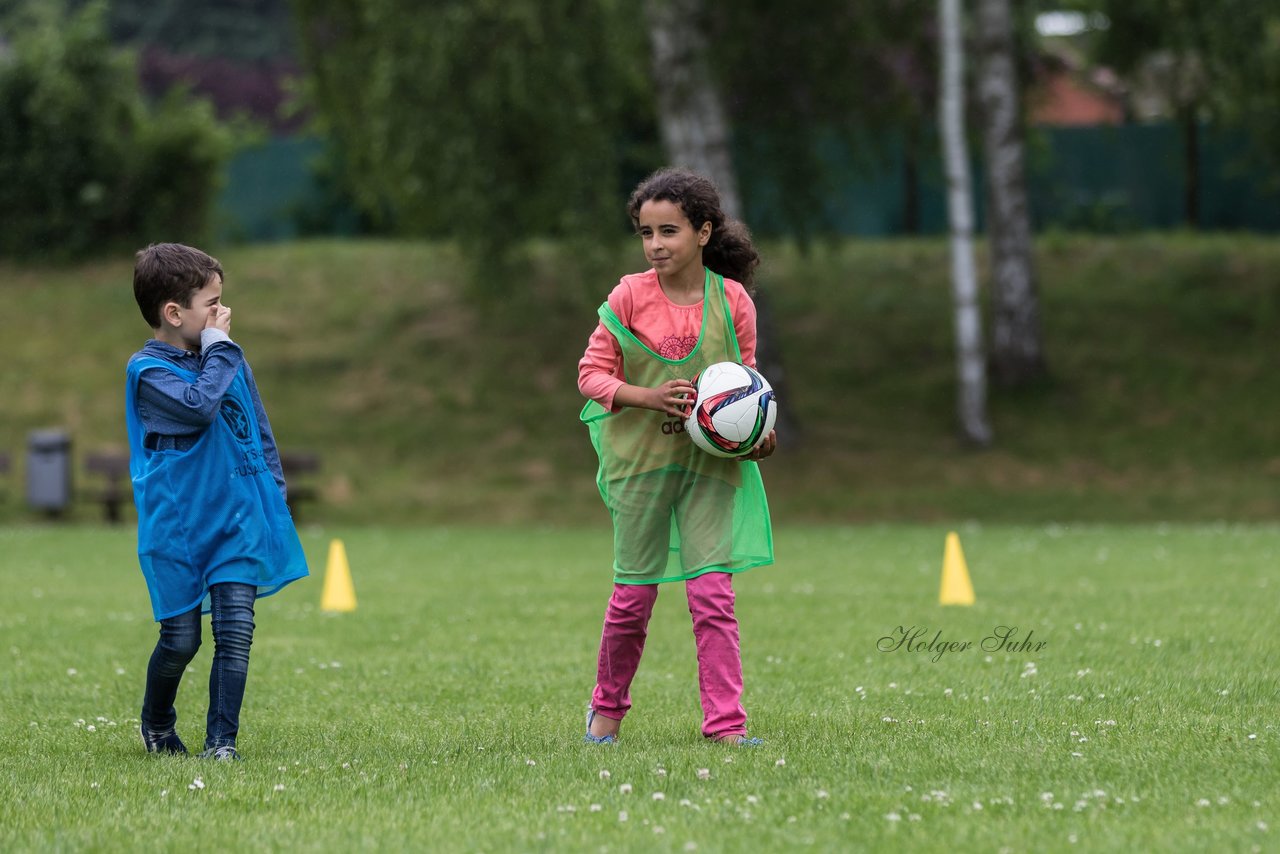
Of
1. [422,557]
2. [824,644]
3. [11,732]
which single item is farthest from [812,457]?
[11,732]

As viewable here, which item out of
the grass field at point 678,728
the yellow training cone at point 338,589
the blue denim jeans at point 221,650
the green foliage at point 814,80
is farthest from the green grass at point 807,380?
the blue denim jeans at point 221,650

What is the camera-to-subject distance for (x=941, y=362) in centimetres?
2670

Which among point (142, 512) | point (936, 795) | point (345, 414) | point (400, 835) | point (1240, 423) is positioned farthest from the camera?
point (345, 414)

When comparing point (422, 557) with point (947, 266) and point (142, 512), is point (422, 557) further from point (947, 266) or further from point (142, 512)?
point (947, 266)

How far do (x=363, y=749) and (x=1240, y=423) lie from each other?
19969mm

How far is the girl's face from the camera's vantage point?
6191 mm

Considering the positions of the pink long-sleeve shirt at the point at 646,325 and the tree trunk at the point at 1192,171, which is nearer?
the pink long-sleeve shirt at the point at 646,325

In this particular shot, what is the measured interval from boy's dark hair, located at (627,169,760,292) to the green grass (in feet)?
50.7

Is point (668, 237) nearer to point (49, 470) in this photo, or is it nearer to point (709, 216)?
point (709, 216)

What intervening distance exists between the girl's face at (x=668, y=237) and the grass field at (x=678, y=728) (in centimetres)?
175

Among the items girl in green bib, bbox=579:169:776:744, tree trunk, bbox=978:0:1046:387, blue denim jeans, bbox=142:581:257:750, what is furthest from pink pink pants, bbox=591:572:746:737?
tree trunk, bbox=978:0:1046:387

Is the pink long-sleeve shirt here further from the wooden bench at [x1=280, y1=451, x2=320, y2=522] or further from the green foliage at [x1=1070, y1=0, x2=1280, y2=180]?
the green foliage at [x1=1070, y1=0, x2=1280, y2=180]

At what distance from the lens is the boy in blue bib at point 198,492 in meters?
5.95

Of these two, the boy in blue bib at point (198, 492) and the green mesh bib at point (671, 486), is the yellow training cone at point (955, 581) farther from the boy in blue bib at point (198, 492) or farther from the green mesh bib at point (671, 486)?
the boy in blue bib at point (198, 492)
